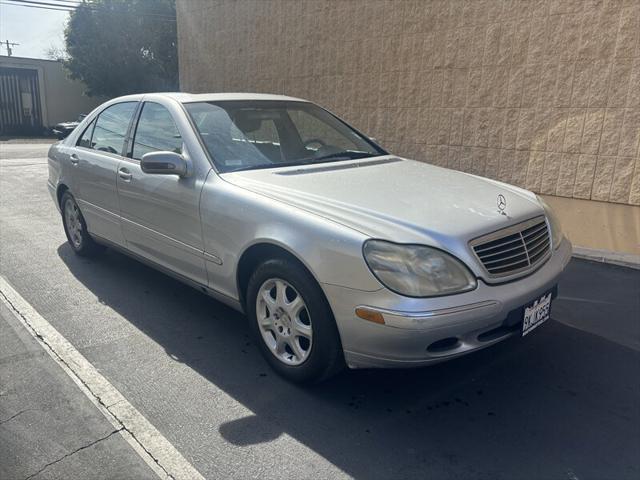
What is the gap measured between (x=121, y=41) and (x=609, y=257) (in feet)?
87.4

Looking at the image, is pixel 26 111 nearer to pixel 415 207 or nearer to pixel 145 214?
pixel 145 214

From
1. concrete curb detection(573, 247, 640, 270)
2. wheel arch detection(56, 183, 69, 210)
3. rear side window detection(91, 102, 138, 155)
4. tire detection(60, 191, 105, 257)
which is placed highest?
rear side window detection(91, 102, 138, 155)

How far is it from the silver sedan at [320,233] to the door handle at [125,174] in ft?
0.06

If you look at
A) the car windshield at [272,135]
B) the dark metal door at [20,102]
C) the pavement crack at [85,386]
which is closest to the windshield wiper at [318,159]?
the car windshield at [272,135]

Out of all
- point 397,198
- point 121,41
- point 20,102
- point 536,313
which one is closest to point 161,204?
point 397,198

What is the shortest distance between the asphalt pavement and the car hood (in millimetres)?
956

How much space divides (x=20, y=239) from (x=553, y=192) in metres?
6.06

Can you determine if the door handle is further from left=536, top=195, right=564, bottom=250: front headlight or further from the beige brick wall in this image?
the beige brick wall

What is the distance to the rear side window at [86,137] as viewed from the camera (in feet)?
17.5

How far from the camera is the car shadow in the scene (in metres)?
2.66

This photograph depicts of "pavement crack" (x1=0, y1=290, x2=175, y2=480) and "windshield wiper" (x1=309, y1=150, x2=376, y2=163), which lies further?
"windshield wiper" (x1=309, y1=150, x2=376, y2=163)

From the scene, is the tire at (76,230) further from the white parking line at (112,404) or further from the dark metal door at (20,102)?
the dark metal door at (20,102)

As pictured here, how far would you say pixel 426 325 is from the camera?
8.82 ft

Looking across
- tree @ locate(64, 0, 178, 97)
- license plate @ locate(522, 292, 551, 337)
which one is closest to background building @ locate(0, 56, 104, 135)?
tree @ locate(64, 0, 178, 97)
